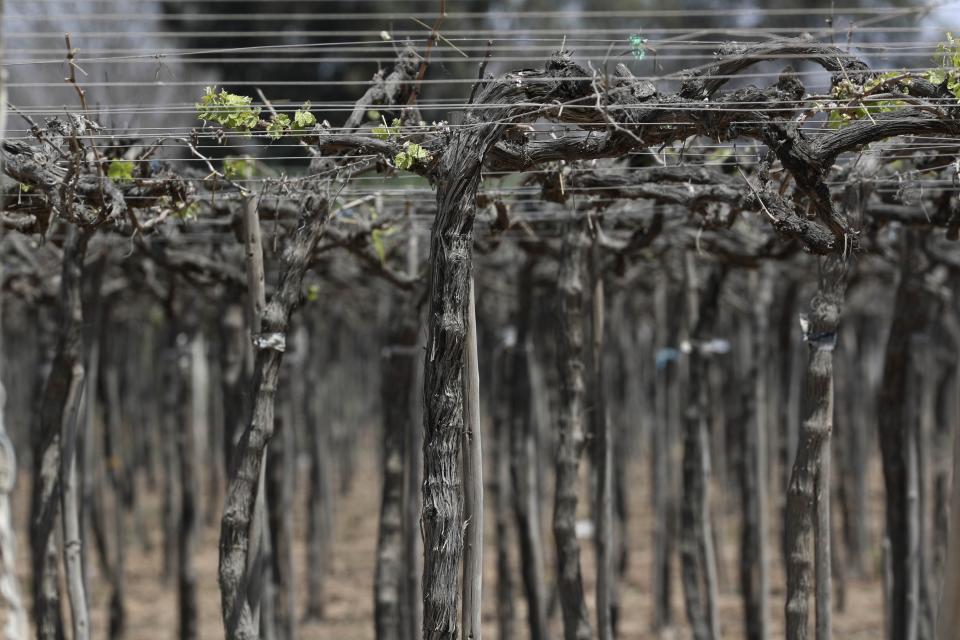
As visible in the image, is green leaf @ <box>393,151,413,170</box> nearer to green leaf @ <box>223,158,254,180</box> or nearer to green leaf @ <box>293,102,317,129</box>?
green leaf @ <box>293,102,317,129</box>

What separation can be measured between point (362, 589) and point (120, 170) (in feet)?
27.5

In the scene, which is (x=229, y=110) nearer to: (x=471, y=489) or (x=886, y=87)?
(x=471, y=489)

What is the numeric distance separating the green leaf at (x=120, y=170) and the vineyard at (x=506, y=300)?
0.07ft

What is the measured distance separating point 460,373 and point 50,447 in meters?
2.76

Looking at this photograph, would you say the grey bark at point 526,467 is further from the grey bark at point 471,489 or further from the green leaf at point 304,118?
the green leaf at point 304,118

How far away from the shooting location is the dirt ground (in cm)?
1084

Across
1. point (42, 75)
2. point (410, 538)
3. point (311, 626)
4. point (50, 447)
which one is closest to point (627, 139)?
point (50, 447)

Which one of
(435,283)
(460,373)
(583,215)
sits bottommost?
(460,373)

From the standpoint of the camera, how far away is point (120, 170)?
4.89 metres

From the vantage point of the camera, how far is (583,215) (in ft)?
20.7

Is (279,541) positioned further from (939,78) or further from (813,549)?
(939,78)

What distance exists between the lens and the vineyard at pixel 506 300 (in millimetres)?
4008

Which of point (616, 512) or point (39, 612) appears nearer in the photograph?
point (39, 612)

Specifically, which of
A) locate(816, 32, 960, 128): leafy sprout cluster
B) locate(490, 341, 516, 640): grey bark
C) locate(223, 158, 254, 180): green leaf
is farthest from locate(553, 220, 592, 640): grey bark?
locate(490, 341, 516, 640): grey bark
